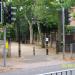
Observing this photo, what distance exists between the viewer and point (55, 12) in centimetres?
3744

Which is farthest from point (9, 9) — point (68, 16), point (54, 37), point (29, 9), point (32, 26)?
point (32, 26)

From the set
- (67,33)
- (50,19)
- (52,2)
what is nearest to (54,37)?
(67,33)

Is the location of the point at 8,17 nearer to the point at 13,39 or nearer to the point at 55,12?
the point at 55,12

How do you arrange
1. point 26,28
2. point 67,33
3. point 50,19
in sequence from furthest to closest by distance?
point 26,28 < point 67,33 < point 50,19

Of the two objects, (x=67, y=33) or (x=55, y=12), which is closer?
(x=55, y=12)

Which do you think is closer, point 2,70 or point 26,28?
point 2,70

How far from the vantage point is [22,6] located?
38969 mm

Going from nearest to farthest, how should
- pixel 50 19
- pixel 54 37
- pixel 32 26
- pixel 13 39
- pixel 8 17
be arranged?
pixel 8 17, pixel 50 19, pixel 54 37, pixel 32 26, pixel 13 39

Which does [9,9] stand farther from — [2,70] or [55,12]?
[55,12]

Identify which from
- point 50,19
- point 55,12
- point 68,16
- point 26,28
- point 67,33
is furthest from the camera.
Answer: point 26,28

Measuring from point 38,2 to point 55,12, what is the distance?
88.2 inches

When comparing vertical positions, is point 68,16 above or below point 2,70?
above

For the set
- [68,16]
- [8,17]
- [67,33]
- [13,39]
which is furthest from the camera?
[13,39]

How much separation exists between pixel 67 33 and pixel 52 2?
1046 cm
